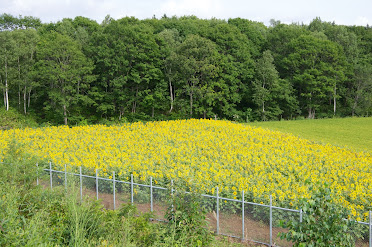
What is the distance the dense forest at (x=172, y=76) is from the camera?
40.8m

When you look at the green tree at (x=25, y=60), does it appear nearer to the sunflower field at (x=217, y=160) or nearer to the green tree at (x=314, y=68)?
the sunflower field at (x=217, y=160)

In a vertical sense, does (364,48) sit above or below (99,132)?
above

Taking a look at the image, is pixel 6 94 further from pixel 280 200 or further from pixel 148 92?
pixel 280 200

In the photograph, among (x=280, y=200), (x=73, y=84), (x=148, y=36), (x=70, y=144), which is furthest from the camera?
(x=148, y=36)

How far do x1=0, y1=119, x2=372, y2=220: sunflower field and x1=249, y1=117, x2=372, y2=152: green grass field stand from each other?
18.2 feet

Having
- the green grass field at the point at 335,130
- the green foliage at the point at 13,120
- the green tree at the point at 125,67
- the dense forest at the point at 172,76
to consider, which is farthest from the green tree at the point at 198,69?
the green foliage at the point at 13,120

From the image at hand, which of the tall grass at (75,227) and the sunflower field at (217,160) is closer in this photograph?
the tall grass at (75,227)

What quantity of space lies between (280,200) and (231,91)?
114 ft

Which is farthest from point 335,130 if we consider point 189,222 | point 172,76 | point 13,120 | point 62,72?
point 13,120

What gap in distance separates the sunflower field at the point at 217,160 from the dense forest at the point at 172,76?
43.7ft

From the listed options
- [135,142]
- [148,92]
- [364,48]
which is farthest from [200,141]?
[364,48]

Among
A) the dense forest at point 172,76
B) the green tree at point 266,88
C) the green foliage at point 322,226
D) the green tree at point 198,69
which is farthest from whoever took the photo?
the green tree at point 266,88

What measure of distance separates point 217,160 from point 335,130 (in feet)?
77.0

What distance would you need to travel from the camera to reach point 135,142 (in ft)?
75.6
